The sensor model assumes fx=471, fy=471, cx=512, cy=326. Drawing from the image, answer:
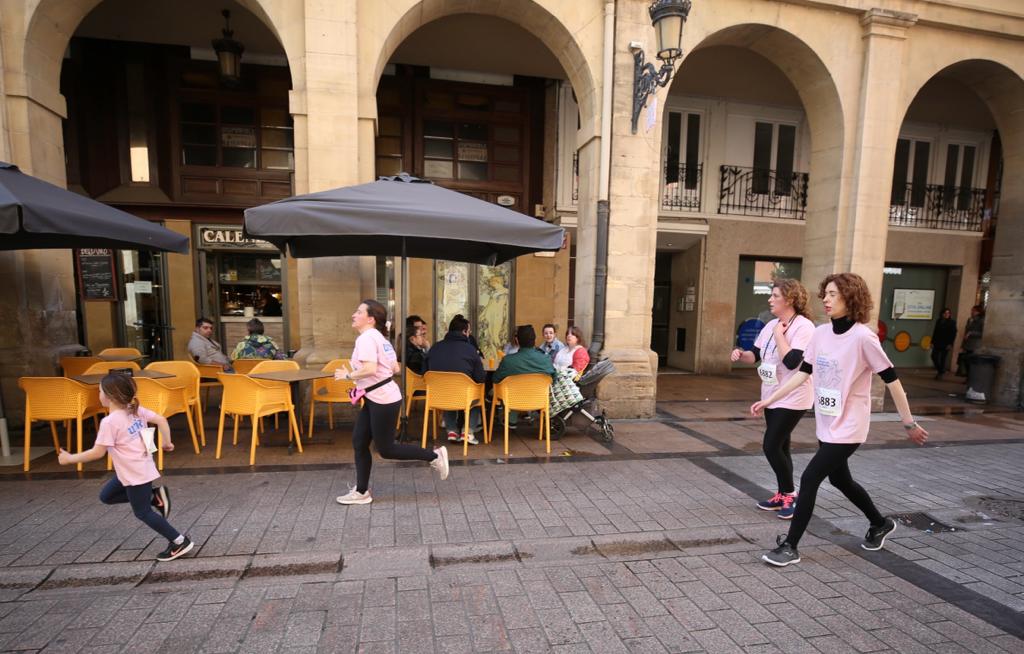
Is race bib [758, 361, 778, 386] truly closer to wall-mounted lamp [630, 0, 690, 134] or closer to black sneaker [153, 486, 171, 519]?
wall-mounted lamp [630, 0, 690, 134]

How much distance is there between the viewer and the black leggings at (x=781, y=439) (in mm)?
3789

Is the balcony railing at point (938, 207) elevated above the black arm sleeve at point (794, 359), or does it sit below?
above

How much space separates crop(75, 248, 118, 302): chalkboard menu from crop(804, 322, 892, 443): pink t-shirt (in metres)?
10.6

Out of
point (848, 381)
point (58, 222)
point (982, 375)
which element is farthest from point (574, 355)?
point (982, 375)

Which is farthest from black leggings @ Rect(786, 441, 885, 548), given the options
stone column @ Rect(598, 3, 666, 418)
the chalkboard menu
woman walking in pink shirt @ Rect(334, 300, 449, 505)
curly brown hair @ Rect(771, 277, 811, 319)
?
the chalkboard menu

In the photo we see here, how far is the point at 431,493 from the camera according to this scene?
4.24 m

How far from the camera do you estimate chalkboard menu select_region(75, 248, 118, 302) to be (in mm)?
8219

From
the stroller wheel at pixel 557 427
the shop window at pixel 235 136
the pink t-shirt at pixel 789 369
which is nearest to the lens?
the pink t-shirt at pixel 789 369

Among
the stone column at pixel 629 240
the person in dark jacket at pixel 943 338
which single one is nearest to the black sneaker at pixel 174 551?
the stone column at pixel 629 240

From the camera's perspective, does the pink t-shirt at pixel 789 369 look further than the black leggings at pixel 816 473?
Yes

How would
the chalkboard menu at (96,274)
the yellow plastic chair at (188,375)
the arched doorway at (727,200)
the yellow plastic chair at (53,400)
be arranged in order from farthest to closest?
the arched doorway at (727,200), the chalkboard menu at (96,274), the yellow plastic chair at (188,375), the yellow plastic chair at (53,400)

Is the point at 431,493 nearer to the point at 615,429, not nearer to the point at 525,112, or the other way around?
the point at 615,429

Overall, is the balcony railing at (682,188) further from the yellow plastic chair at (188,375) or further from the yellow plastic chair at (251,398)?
the yellow plastic chair at (188,375)

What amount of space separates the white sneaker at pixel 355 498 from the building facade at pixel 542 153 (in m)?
2.61
